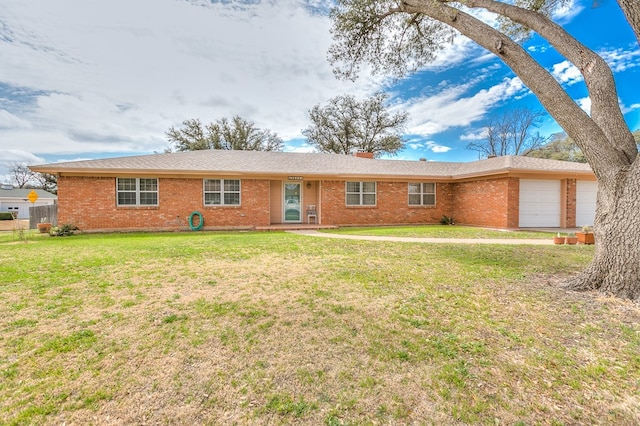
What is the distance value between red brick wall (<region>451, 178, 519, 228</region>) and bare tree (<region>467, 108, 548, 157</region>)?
22102 mm

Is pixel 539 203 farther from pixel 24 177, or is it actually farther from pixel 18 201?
pixel 24 177

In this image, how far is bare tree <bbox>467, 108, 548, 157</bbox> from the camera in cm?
3278

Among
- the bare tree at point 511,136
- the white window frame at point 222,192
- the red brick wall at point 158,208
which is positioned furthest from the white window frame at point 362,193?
the bare tree at point 511,136

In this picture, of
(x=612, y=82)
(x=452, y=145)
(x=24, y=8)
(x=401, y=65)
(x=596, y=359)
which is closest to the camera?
(x=596, y=359)

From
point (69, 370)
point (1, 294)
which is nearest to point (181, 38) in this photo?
point (1, 294)

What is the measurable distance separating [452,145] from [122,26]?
107 feet

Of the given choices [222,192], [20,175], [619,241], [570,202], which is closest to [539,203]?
[570,202]

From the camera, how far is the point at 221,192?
13656 mm

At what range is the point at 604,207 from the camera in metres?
4.53

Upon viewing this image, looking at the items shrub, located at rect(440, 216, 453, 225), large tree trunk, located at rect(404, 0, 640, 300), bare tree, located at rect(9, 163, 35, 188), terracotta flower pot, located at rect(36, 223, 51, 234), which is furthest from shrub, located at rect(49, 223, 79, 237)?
bare tree, located at rect(9, 163, 35, 188)

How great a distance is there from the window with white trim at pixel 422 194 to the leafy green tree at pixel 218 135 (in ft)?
68.2

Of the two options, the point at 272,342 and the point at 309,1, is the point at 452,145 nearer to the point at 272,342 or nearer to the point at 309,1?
the point at 309,1

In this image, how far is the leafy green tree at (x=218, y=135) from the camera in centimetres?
3020

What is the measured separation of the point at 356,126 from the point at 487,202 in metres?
19.7
